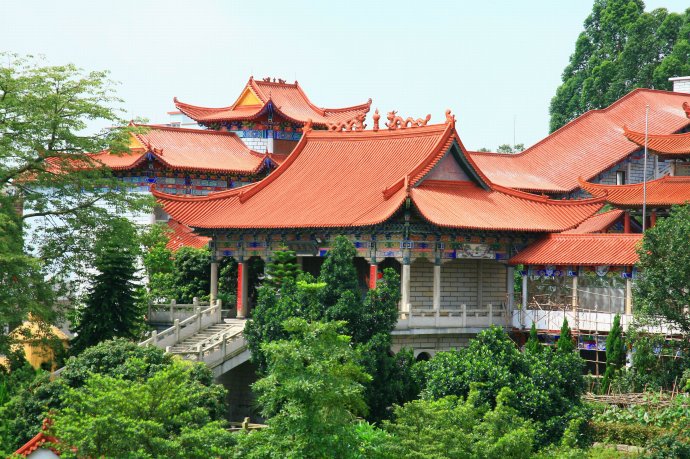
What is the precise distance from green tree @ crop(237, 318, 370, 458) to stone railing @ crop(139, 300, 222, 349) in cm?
875

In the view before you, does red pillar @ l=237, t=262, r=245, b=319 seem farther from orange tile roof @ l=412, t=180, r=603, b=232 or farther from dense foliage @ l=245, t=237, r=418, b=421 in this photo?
dense foliage @ l=245, t=237, r=418, b=421

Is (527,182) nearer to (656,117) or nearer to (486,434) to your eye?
(656,117)

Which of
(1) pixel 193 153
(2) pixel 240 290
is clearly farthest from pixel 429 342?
(1) pixel 193 153

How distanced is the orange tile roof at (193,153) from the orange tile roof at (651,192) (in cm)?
1616

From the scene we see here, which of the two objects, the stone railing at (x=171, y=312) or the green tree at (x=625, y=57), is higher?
the green tree at (x=625, y=57)

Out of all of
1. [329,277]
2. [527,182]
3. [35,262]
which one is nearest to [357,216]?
[329,277]

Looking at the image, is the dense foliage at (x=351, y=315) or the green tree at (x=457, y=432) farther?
the dense foliage at (x=351, y=315)

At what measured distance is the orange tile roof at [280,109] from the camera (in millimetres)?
55250

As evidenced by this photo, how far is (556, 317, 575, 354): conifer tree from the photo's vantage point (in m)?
33.3

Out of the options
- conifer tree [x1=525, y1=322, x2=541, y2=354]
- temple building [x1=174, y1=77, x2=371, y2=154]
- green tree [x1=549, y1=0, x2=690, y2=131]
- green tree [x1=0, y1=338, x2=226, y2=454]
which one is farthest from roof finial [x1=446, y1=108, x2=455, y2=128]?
green tree [x1=549, y1=0, x2=690, y2=131]

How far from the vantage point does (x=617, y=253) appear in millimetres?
34406

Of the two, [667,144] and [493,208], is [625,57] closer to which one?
[667,144]

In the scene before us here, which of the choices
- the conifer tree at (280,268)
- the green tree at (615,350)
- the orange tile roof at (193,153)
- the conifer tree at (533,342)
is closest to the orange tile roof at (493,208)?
the conifer tree at (533,342)

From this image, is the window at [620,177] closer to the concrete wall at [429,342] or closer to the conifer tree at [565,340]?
the concrete wall at [429,342]
